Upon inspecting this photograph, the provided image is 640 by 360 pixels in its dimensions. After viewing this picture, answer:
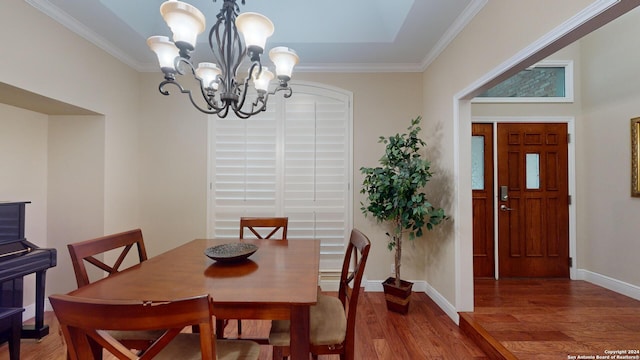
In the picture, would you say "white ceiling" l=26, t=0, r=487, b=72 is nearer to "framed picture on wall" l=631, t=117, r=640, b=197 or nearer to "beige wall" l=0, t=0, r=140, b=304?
"beige wall" l=0, t=0, r=140, b=304

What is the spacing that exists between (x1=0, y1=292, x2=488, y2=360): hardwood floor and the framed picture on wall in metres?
2.39

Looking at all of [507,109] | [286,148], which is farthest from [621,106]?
[286,148]

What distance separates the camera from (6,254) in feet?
6.35

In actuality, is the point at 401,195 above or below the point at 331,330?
above

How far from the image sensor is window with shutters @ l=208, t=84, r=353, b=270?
326 centimetres

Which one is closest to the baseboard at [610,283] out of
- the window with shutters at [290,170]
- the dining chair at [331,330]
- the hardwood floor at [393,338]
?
the hardwood floor at [393,338]

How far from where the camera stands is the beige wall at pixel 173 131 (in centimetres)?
201

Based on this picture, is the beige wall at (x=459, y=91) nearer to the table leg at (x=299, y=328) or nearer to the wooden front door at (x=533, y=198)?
the wooden front door at (x=533, y=198)

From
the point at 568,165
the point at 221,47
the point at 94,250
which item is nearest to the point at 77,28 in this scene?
the point at 221,47

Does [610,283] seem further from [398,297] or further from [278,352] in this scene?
[278,352]

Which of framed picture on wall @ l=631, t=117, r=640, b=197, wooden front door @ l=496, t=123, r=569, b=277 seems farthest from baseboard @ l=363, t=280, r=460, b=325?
framed picture on wall @ l=631, t=117, r=640, b=197

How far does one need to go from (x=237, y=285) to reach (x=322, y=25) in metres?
2.58

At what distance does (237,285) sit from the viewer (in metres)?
1.31

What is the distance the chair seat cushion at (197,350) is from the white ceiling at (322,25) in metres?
2.61
